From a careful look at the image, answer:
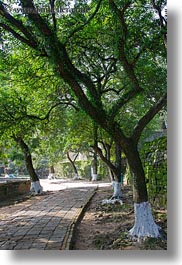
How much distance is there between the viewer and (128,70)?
9.04ft

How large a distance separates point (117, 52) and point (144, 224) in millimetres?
1375

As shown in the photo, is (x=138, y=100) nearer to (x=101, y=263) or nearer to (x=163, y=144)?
(x=163, y=144)

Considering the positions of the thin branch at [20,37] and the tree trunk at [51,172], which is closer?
the thin branch at [20,37]

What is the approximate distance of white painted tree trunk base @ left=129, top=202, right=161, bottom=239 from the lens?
8.43 feet

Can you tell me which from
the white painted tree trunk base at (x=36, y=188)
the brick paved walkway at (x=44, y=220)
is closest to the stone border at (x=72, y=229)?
the brick paved walkway at (x=44, y=220)

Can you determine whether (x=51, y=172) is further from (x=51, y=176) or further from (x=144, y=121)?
(x=144, y=121)

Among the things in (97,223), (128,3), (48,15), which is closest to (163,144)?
(97,223)

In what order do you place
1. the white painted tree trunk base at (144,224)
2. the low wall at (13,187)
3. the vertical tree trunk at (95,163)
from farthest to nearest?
1. the vertical tree trunk at (95,163)
2. the low wall at (13,187)
3. the white painted tree trunk base at (144,224)

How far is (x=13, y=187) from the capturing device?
2.91 metres

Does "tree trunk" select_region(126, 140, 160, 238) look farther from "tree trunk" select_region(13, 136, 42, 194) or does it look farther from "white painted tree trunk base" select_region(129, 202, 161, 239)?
"tree trunk" select_region(13, 136, 42, 194)

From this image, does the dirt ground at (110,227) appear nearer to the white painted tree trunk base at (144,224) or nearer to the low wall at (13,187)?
the white painted tree trunk base at (144,224)

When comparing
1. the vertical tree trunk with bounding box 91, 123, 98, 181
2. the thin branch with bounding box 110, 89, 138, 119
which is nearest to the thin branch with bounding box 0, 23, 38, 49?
the thin branch with bounding box 110, 89, 138, 119

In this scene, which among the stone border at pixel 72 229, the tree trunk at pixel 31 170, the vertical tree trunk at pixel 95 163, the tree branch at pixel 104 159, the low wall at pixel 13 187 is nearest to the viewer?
the stone border at pixel 72 229

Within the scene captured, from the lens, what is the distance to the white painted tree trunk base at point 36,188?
277 centimetres
